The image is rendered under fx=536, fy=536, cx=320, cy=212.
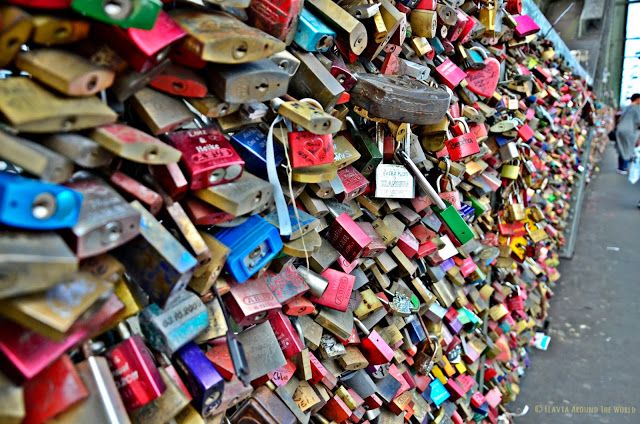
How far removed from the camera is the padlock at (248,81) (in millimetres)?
1118

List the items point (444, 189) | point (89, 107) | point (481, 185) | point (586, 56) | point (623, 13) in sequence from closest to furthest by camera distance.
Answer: point (89, 107) → point (444, 189) → point (481, 185) → point (586, 56) → point (623, 13)

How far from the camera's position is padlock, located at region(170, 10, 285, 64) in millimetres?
1006

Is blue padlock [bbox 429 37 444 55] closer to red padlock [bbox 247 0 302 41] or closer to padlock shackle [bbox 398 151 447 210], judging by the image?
padlock shackle [bbox 398 151 447 210]

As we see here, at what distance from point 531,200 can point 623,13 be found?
22410mm

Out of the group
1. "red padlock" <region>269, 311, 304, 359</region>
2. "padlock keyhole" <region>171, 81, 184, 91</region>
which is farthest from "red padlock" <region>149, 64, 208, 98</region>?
"red padlock" <region>269, 311, 304, 359</region>

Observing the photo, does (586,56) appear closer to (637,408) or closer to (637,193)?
(637,193)

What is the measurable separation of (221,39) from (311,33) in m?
0.43

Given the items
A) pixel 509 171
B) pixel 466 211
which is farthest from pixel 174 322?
pixel 509 171

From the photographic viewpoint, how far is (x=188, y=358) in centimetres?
115

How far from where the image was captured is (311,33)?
1.39 m

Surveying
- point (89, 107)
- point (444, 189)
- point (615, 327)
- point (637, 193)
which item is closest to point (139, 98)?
point (89, 107)

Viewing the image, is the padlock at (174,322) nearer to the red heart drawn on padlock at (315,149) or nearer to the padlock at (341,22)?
the red heart drawn on padlock at (315,149)

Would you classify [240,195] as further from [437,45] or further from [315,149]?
[437,45]

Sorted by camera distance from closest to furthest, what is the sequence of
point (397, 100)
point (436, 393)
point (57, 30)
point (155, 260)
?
point (57, 30)
point (155, 260)
point (397, 100)
point (436, 393)
